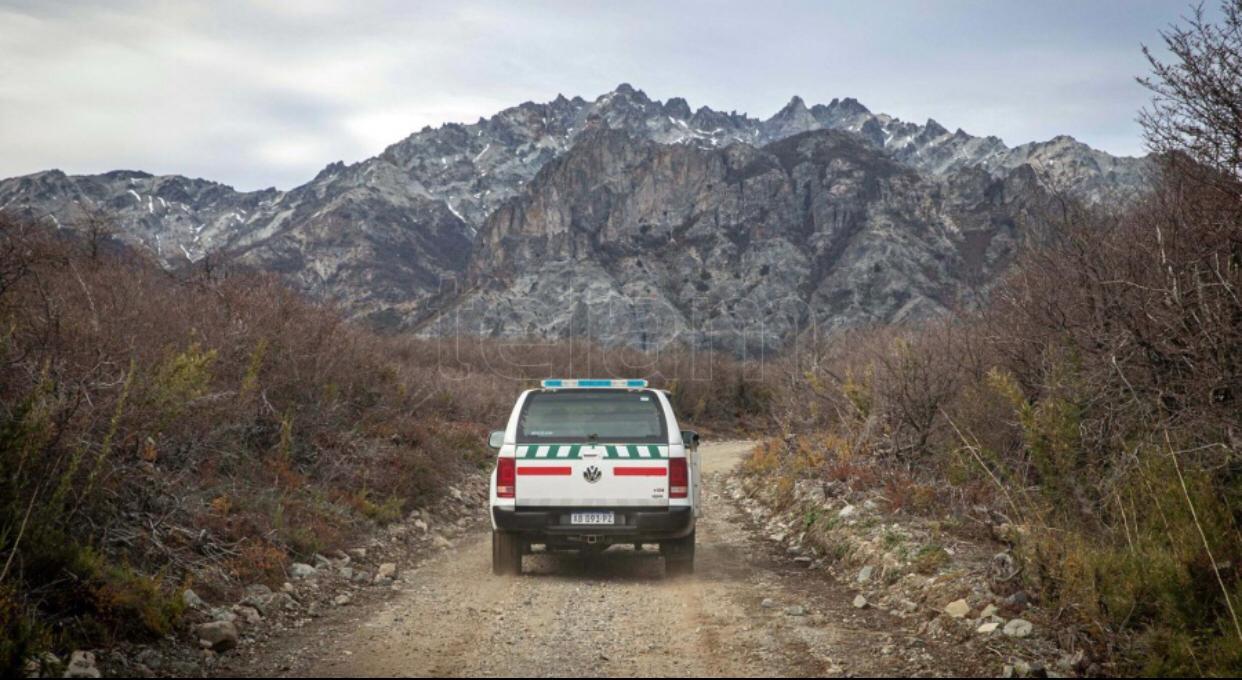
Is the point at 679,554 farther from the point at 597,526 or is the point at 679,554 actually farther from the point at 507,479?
the point at 507,479

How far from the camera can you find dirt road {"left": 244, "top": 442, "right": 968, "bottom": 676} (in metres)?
5.81

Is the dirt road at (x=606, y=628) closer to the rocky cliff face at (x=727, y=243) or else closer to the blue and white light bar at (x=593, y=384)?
the blue and white light bar at (x=593, y=384)

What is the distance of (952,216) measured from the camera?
447 feet

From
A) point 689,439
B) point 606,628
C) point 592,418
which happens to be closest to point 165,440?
point 592,418

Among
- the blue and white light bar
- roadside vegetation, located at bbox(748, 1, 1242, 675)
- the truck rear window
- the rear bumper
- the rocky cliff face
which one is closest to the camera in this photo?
roadside vegetation, located at bbox(748, 1, 1242, 675)

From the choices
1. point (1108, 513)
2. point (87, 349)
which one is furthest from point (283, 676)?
point (1108, 513)

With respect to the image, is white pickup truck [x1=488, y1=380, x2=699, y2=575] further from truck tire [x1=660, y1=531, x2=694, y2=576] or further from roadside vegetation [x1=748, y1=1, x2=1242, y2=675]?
roadside vegetation [x1=748, y1=1, x2=1242, y2=675]

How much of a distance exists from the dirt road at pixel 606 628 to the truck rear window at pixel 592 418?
1512mm

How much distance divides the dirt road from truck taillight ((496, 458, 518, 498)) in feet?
3.06

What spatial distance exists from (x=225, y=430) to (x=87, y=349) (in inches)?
84.1

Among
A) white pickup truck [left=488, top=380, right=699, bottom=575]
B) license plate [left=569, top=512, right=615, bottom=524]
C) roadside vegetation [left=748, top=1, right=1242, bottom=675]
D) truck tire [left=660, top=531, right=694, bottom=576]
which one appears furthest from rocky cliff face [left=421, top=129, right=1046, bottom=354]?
license plate [left=569, top=512, right=615, bottom=524]

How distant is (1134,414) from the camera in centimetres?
777

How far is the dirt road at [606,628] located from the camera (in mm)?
5812

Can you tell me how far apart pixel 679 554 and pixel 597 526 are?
107cm
